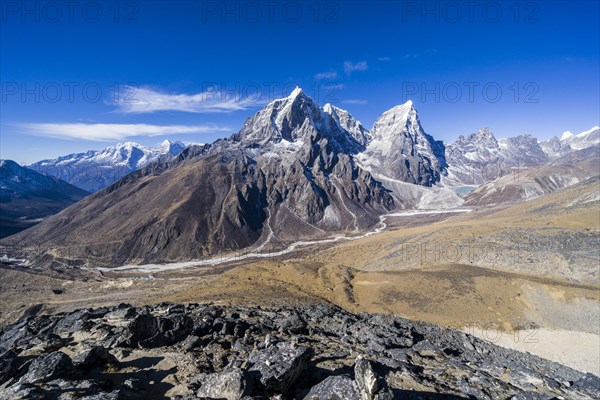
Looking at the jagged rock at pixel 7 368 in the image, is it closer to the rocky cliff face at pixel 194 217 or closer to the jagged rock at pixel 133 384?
the jagged rock at pixel 133 384

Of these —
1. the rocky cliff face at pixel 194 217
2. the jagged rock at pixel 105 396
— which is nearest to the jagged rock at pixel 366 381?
the jagged rock at pixel 105 396

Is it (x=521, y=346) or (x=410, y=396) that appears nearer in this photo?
(x=410, y=396)

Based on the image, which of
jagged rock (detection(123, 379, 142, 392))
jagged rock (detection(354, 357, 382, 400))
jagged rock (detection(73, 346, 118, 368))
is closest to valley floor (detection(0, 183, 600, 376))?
jagged rock (detection(73, 346, 118, 368))

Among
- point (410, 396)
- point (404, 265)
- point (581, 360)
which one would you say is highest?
point (410, 396)

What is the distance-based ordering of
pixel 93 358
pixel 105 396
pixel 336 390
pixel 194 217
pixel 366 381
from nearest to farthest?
pixel 105 396 → pixel 366 381 → pixel 336 390 → pixel 93 358 → pixel 194 217

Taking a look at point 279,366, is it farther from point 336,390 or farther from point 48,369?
point 48,369

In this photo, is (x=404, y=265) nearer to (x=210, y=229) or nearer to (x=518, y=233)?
(x=518, y=233)

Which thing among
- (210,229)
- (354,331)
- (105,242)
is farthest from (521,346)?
(105,242)

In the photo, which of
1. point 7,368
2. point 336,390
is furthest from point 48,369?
point 336,390
